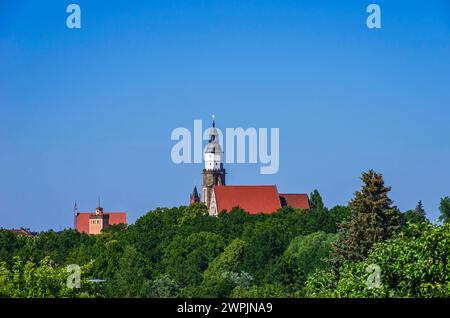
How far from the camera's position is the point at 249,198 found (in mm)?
170875

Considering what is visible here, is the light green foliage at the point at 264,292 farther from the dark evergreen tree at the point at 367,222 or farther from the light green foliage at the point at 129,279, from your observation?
the light green foliage at the point at 129,279

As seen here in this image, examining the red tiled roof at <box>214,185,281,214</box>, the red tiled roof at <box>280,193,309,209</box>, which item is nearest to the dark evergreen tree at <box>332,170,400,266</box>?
the red tiled roof at <box>214,185,281,214</box>

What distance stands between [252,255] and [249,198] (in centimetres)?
6879

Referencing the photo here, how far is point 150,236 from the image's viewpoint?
12762 centimetres

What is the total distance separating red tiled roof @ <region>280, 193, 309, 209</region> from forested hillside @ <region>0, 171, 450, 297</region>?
2.07m

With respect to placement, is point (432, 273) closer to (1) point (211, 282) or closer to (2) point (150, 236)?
(1) point (211, 282)

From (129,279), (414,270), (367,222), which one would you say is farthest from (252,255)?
(414,270)

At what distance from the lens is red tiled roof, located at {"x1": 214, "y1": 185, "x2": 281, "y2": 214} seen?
556 feet

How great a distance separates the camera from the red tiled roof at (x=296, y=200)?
17230 centimetres

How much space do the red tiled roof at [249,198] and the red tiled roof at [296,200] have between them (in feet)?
7.12

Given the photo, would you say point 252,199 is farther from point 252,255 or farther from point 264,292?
point 264,292

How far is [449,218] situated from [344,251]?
4592 centimetres

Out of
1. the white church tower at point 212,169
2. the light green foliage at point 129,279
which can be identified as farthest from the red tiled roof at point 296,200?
the light green foliage at point 129,279

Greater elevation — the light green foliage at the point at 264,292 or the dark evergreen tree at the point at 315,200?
the dark evergreen tree at the point at 315,200
